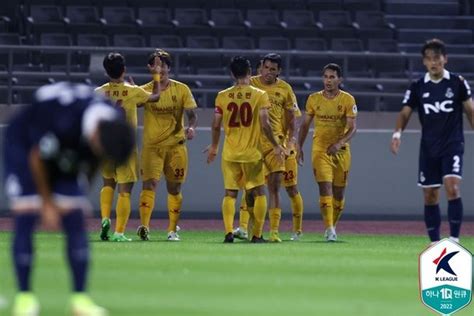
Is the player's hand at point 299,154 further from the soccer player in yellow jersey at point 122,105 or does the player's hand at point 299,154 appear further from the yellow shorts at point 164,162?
the soccer player in yellow jersey at point 122,105

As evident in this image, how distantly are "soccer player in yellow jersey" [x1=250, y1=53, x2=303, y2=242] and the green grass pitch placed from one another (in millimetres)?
770

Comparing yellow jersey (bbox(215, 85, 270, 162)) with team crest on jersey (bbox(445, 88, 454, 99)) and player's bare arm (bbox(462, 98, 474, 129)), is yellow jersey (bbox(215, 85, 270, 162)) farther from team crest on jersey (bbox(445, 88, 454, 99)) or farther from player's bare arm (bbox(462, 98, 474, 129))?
player's bare arm (bbox(462, 98, 474, 129))

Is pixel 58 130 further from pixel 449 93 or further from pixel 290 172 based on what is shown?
pixel 290 172

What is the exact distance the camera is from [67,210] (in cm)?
984

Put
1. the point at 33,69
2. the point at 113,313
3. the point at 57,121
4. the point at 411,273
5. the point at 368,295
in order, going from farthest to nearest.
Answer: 1. the point at 33,69
2. the point at 411,273
3. the point at 368,295
4. the point at 113,313
5. the point at 57,121

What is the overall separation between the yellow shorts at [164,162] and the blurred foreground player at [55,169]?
9.56 m

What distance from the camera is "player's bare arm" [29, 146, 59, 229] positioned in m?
9.40

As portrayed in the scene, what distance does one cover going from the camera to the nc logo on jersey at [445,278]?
1120 centimetres

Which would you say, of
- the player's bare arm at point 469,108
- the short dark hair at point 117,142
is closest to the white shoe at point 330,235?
the player's bare arm at point 469,108

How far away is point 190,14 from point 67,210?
20242mm

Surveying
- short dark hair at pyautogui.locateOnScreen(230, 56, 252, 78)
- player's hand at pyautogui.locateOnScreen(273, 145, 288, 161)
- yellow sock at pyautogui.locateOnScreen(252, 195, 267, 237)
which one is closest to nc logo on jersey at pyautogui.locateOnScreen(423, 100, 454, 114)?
short dark hair at pyautogui.locateOnScreen(230, 56, 252, 78)

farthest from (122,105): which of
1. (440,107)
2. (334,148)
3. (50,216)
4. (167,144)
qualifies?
(50,216)

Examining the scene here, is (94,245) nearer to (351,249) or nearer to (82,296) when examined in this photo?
(351,249)

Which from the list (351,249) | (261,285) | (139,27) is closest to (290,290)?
(261,285)
